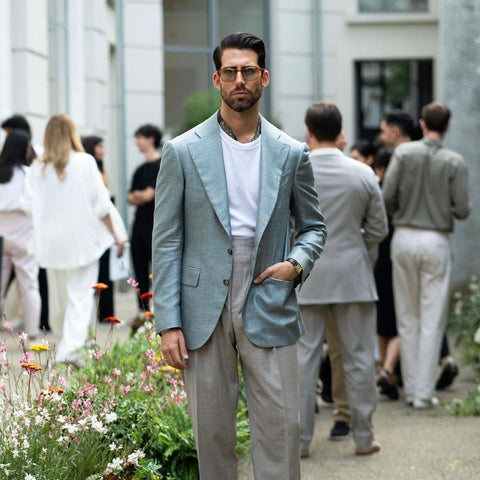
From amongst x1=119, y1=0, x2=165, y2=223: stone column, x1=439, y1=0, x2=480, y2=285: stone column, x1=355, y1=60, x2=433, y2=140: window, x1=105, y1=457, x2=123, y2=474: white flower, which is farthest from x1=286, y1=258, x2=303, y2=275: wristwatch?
x1=355, y1=60, x2=433, y2=140: window

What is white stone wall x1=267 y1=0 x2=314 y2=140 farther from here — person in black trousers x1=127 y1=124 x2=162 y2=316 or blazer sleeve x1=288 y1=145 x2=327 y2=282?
blazer sleeve x1=288 y1=145 x2=327 y2=282

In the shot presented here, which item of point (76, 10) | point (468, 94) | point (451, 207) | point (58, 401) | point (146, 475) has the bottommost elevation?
point (146, 475)

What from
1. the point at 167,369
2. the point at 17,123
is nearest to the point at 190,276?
the point at 167,369

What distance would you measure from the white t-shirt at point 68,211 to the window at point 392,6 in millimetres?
12418

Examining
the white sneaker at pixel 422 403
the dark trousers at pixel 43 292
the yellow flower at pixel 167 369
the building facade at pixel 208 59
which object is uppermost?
the building facade at pixel 208 59

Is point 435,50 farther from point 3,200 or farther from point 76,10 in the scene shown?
point 3,200

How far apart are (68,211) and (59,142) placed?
536mm

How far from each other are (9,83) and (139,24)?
607cm

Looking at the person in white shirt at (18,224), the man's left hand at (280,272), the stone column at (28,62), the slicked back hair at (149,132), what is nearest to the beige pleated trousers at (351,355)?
the man's left hand at (280,272)

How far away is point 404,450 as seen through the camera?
23.1 ft

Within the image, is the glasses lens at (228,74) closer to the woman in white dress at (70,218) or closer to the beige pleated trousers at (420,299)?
the beige pleated trousers at (420,299)

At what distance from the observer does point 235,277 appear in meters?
4.44

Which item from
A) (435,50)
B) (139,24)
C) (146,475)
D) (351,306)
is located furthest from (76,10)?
(146,475)

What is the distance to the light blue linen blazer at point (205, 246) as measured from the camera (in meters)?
4.39
